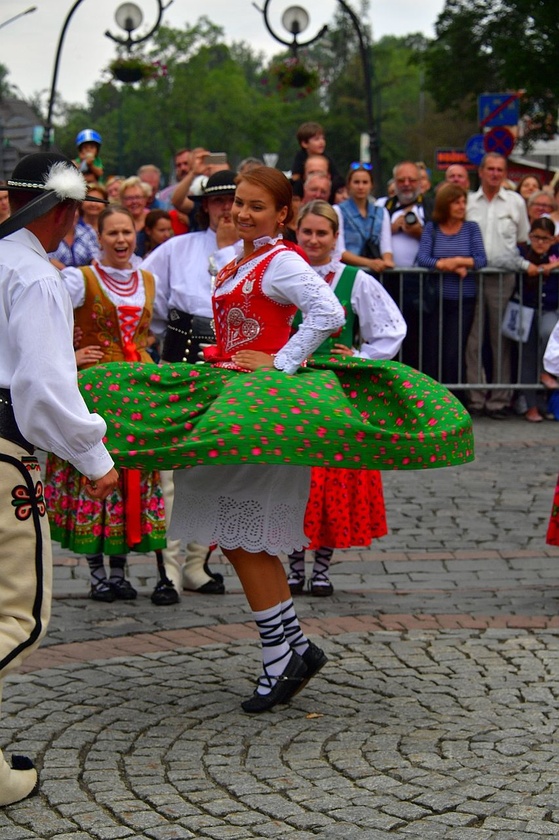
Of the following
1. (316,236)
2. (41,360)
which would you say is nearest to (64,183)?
(41,360)

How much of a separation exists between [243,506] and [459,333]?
7.36 meters

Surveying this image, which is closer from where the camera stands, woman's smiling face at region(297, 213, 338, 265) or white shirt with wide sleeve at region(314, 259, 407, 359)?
woman's smiling face at region(297, 213, 338, 265)

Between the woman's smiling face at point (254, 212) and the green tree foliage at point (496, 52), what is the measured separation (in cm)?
2977

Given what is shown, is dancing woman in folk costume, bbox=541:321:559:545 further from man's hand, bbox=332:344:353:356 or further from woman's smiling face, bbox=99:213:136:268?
woman's smiling face, bbox=99:213:136:268

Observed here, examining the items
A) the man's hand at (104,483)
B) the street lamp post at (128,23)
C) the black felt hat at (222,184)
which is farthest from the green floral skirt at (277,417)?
the street lamp post at (128,23)

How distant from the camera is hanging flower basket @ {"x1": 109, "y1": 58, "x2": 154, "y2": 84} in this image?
70.3ft

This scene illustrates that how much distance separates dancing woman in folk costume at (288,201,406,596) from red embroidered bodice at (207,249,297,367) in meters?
1.46

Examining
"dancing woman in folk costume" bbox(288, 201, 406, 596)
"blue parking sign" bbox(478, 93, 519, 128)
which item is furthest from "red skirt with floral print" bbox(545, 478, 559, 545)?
"blue parking sign" bbox(478, 93, 519, 128)

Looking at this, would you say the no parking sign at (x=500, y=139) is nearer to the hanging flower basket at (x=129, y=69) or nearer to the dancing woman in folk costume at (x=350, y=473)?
the hanging flower basket at (x=129, y=69)

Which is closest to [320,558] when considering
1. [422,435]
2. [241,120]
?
[422,435]

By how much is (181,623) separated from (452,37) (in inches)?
1669

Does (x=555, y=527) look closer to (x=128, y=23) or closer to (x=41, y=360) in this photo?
(x=41, y=360)

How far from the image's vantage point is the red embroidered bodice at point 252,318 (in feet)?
17.3

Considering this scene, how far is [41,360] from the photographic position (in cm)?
404
